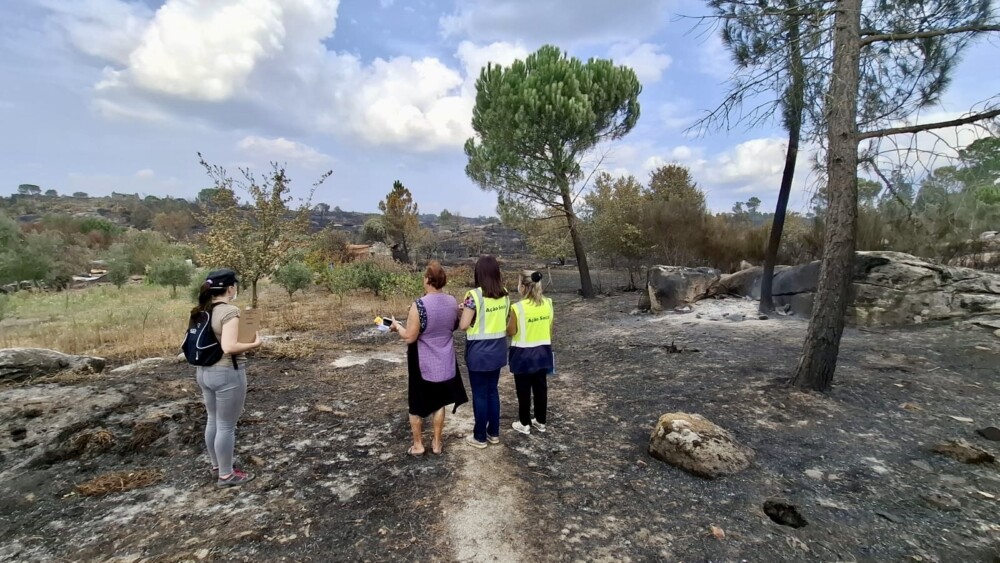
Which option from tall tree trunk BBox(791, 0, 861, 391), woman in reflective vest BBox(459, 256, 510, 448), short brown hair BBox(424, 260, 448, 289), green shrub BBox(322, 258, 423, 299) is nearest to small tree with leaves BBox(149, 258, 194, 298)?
green shrub BBox(322, 258, 423, 299)

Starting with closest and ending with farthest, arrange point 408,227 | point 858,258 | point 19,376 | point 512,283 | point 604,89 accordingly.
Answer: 1. point 19,376
2. point 858,258
3. point 604,89
4. point 512,283
5. point 408,227

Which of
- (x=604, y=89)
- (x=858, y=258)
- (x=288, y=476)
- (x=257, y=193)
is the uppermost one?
(x=604, y=89)

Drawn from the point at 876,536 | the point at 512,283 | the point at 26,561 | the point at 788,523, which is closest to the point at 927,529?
the point at 876,536

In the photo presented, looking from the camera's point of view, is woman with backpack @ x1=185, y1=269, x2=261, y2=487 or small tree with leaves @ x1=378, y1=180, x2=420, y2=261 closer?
woman with backpack @ x1=185, y1=269, x2=261, y2=487

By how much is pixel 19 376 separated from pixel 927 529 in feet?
29.0

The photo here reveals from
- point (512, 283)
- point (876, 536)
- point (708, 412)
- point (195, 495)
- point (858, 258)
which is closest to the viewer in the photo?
point (876, 536)

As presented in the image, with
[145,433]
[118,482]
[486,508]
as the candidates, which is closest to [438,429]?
[486,508]

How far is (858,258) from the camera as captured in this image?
8578mm

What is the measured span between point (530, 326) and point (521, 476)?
1.20 m

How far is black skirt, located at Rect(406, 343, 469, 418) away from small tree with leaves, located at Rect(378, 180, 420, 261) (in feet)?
82.7

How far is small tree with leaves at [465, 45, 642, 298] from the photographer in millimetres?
13602

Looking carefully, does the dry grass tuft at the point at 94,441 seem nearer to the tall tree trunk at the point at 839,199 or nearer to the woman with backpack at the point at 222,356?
the woman with backpack at the point at 222,356

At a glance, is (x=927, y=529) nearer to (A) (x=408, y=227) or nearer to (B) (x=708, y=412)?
(B) (x=708, y=412)

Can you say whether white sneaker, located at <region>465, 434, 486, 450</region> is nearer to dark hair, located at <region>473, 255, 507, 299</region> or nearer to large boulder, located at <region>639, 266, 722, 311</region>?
dark hair, located at <region>473, 255, 507, 299</region>
